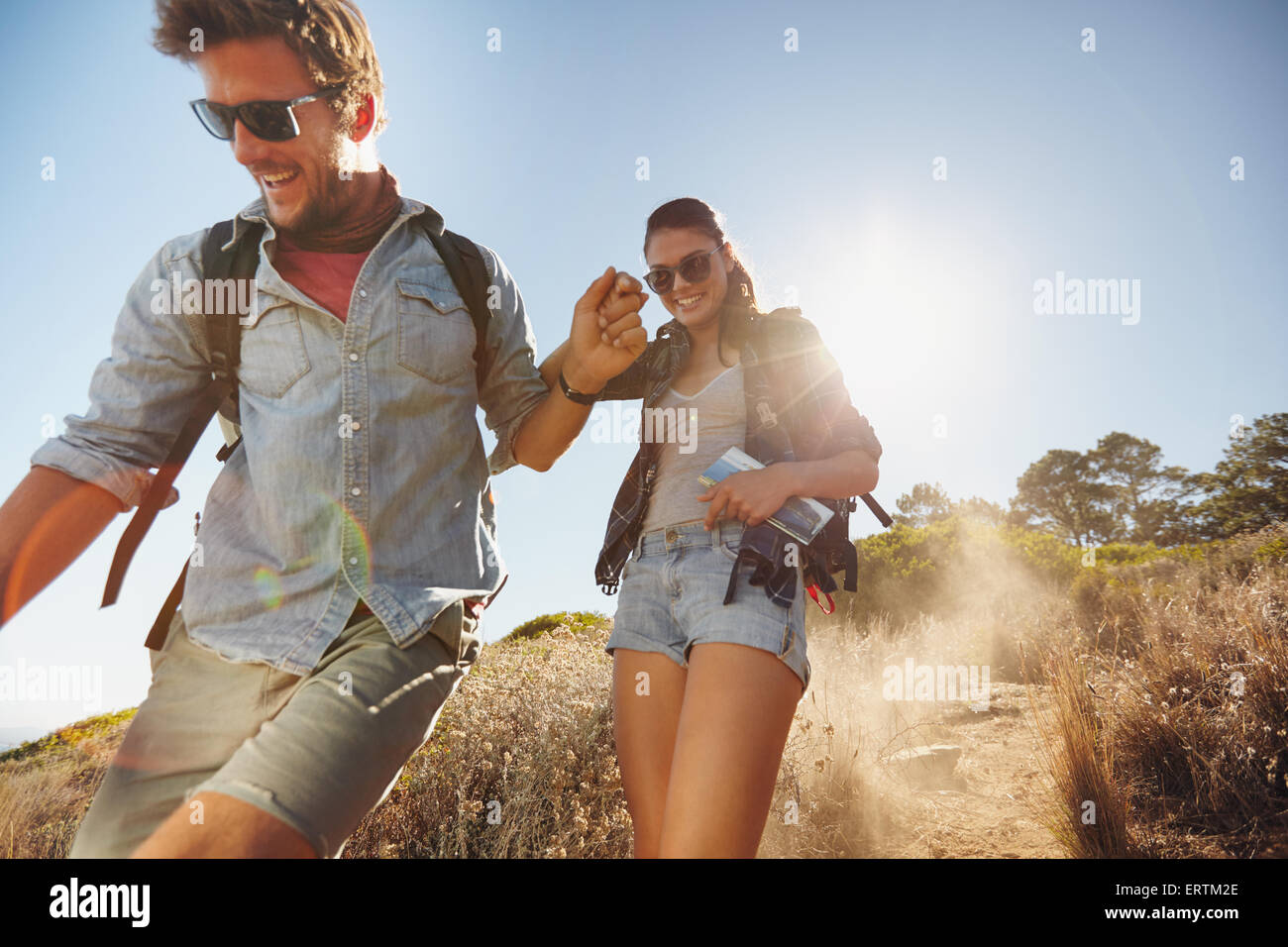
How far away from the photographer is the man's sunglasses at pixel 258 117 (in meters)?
1.85

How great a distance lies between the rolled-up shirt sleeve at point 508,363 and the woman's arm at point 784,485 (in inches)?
24.2

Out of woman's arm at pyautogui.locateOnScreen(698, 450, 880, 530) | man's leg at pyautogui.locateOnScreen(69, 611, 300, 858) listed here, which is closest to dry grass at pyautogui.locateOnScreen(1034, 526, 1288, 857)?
woman's arm at pyautogui.locateOnScreen(698, 450, 880, 530)

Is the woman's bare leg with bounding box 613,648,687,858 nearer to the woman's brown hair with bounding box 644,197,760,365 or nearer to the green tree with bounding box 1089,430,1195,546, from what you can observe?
the woman's brown hair with bounding box 644,197,760,365

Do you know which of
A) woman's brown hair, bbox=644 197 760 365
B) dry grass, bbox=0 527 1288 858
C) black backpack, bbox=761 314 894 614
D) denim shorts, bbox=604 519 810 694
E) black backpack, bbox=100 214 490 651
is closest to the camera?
black backpack, bbox=100 214 490 651

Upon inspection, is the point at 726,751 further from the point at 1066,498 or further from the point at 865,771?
the point at 1066,498

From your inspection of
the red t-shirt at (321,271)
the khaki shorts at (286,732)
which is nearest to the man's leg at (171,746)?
the khaki shorts at (286,732)

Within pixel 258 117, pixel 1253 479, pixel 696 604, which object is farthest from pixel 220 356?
pixel 1253 479

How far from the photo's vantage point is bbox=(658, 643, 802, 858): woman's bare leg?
1757 mm

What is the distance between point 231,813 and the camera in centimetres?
122

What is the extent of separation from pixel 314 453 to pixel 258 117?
875 millimetres

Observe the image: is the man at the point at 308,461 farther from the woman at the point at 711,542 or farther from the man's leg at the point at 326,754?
the woman at the point at 711,542

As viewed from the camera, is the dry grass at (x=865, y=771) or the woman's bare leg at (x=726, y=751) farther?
the dry grass at (x=865, y=771)

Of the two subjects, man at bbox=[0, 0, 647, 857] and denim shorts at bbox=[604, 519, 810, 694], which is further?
denim shorts at bbox=[604, 519, 810, 694]
